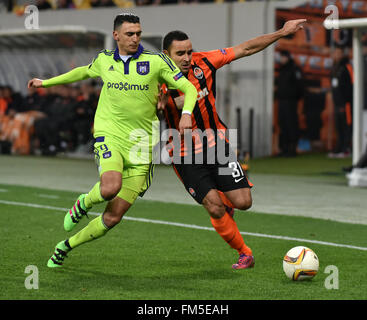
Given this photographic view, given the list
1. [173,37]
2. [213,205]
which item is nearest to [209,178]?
[213,205]

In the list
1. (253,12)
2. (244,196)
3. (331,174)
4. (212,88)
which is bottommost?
(331,174)

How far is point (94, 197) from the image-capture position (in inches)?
301

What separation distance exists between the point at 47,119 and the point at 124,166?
1721cm

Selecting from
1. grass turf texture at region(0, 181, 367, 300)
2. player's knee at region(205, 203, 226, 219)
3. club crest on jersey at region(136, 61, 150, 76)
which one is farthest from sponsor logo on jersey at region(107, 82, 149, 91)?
grass turf texture at region(0, 181, 367, 300)

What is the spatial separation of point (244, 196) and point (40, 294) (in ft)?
7.01

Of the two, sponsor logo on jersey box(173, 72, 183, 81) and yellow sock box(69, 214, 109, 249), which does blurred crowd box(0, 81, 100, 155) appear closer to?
yellow sock box(69, 214, 109, 249)

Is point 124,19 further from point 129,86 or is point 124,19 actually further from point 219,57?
point 219,57

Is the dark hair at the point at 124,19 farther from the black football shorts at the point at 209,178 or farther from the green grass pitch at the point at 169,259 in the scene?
the green grass pitch at the point at 169,259

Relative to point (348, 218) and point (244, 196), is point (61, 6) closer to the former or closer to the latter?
point (348, 218)

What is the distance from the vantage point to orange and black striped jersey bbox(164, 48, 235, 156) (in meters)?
8.07

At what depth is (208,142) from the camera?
8195 millimetres

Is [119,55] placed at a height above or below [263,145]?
above

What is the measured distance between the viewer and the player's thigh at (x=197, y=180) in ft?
26.6
